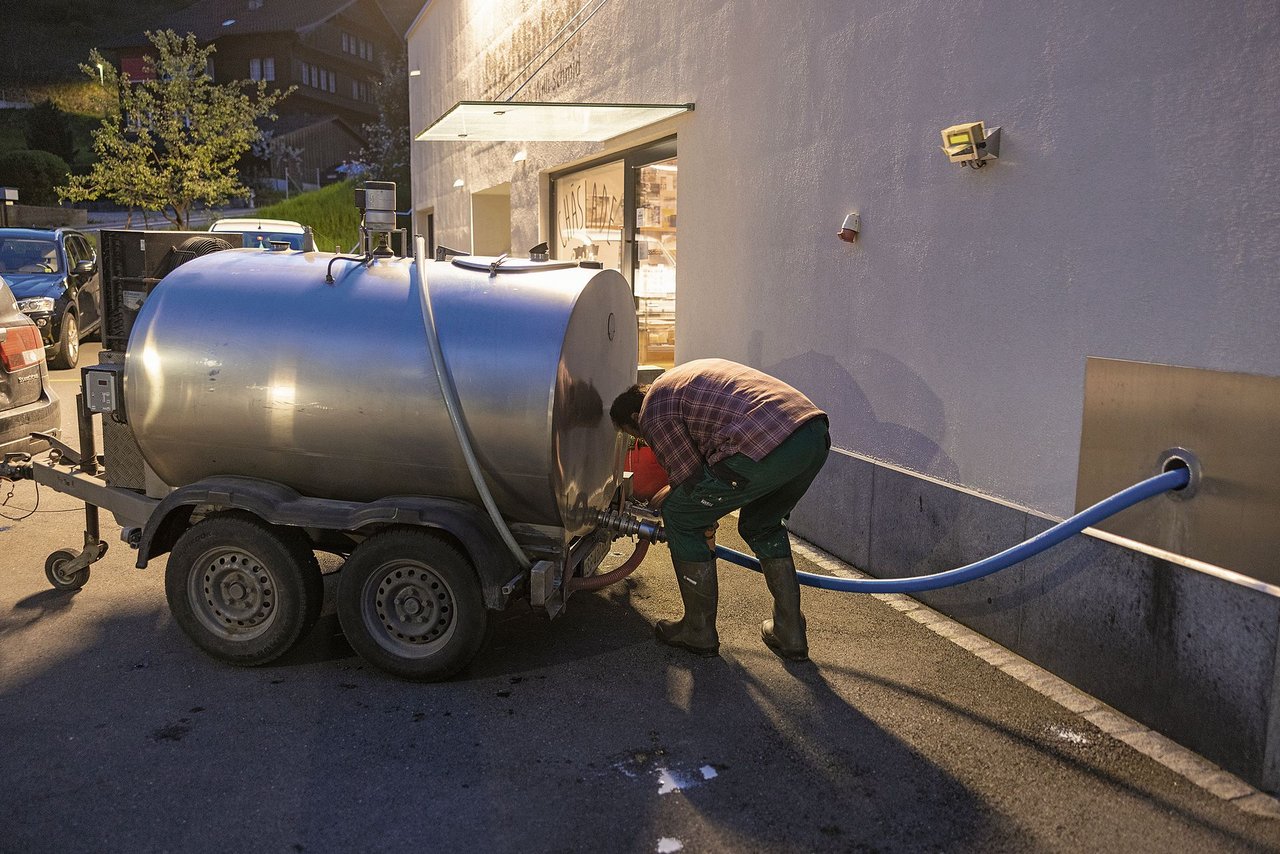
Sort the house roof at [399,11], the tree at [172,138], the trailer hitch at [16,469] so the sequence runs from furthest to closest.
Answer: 1. the house roof at [399,11]
2. the tree at [172,138]
3. the trailer hitch at [16,469]

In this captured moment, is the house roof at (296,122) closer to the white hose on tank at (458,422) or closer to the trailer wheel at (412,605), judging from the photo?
the white hose on tank at (458,422)

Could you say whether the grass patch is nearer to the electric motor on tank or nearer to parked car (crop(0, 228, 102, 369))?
parked car (crop(0, 228, 102, 369))

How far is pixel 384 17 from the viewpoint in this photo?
53.9 meters

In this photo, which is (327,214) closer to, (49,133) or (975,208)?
(49,133)

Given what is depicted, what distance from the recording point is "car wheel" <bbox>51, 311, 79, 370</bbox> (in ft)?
50.2

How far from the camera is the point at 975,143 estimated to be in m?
5.28

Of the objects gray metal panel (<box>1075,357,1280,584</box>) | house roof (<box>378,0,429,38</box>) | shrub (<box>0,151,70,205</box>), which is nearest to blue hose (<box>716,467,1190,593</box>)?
gray metal panel (<box>1075,357,1280,584</box>)

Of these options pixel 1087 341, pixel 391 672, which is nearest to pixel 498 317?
pixel 391 672

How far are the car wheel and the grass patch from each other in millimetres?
16557

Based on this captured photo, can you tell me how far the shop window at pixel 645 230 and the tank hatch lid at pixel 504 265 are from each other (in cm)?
548

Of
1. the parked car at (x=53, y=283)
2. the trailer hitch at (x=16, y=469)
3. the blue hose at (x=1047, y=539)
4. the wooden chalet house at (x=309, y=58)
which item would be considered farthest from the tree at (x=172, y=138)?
the blue hose at (x=1047, y=539)

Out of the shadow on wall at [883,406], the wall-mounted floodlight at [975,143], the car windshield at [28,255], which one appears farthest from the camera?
the car windshield at [28,255]

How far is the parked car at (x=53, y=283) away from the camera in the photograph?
49.1 ft

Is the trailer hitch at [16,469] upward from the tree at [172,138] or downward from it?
downward
